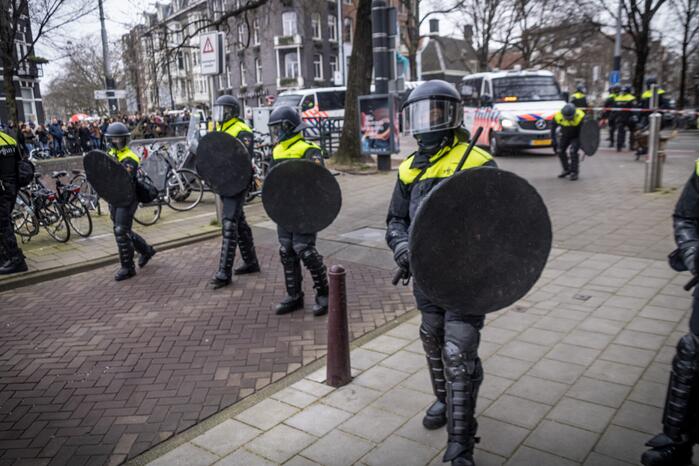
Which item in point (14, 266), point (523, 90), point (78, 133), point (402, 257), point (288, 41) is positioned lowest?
point (14, 266)

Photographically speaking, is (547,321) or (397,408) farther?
(547,321)

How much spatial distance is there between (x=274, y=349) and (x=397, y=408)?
4.75ft

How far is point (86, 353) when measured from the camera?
479 cm

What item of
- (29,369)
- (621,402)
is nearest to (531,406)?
(621,402)

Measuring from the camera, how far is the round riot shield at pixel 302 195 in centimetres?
508

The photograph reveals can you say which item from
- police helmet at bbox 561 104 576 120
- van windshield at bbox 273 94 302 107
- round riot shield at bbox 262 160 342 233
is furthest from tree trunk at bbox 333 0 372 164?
round riot shield at bbox 262 160 342 233

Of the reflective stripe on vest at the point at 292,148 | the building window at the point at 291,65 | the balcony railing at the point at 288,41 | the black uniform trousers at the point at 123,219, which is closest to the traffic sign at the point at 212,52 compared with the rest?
the black uniform trousers at the point at 123,219

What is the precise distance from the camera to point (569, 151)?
473 inches

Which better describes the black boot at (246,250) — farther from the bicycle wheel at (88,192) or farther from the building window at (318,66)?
the building window at (318,66)

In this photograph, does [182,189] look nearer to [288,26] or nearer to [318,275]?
[318,275]

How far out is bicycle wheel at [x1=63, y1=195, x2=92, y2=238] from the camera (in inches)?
351

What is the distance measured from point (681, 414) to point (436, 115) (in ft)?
6.34

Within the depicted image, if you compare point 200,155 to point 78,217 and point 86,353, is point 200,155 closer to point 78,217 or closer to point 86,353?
point 86,353

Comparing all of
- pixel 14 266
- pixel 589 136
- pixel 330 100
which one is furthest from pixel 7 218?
pixel 330 100
